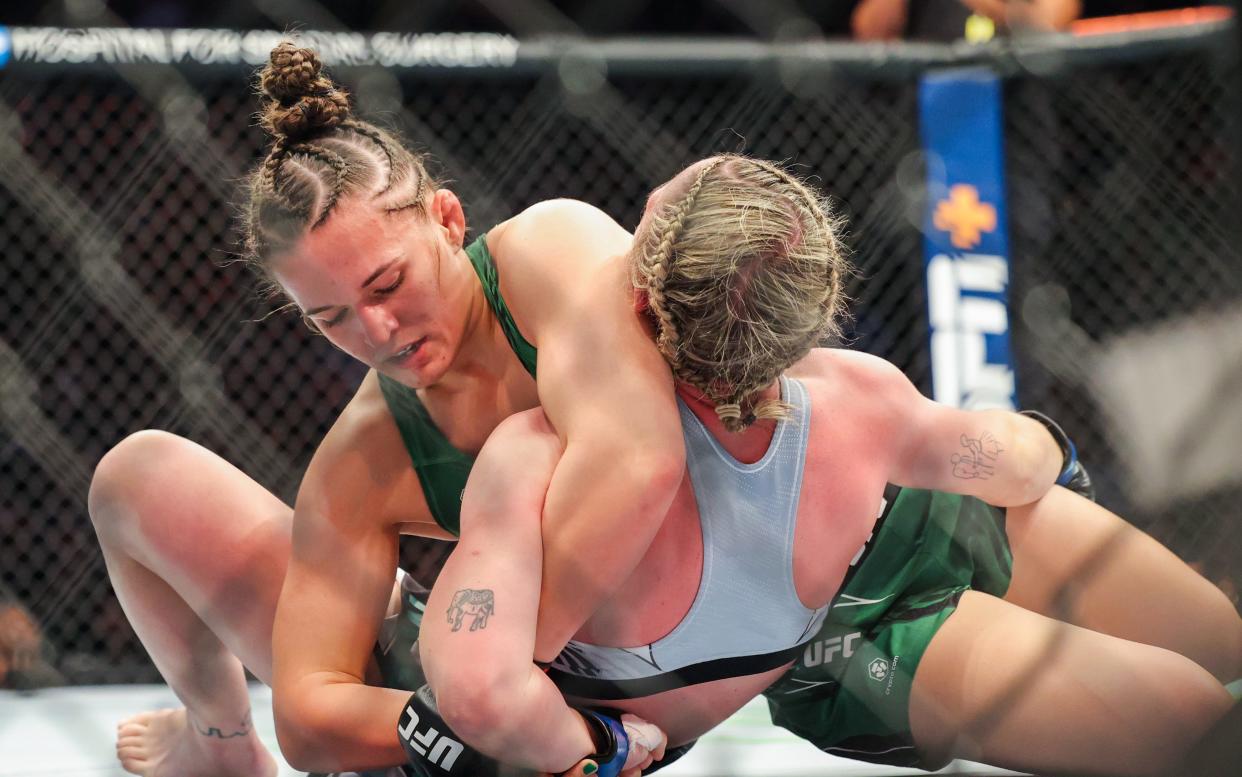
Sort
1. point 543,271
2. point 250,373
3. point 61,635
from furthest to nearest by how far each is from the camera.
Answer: point 250,373 < point 61,635 < point 543,271

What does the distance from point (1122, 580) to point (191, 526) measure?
2.68ft

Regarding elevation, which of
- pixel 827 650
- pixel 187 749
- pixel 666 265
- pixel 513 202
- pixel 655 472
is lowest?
pixel 187 749

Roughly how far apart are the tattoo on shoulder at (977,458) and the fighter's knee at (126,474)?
25.7 inches

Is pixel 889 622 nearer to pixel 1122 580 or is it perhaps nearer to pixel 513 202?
pixel 1122 580

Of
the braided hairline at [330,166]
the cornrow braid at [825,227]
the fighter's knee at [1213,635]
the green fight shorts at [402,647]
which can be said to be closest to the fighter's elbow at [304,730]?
the green fight shorts at [402,647]

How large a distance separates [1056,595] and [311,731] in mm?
644

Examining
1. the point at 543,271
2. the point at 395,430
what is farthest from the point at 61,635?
the point at 543,271

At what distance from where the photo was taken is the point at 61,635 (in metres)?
2.00

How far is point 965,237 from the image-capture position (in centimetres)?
210

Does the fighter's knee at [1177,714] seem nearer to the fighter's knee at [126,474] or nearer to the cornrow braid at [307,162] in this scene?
the cornrow braid at [307,162]

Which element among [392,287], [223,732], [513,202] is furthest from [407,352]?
[513,202]

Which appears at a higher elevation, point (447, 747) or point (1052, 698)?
point (1052, 698)

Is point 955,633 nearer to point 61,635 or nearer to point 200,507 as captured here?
point 200,507

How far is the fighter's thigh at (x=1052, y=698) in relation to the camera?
0.89 m
